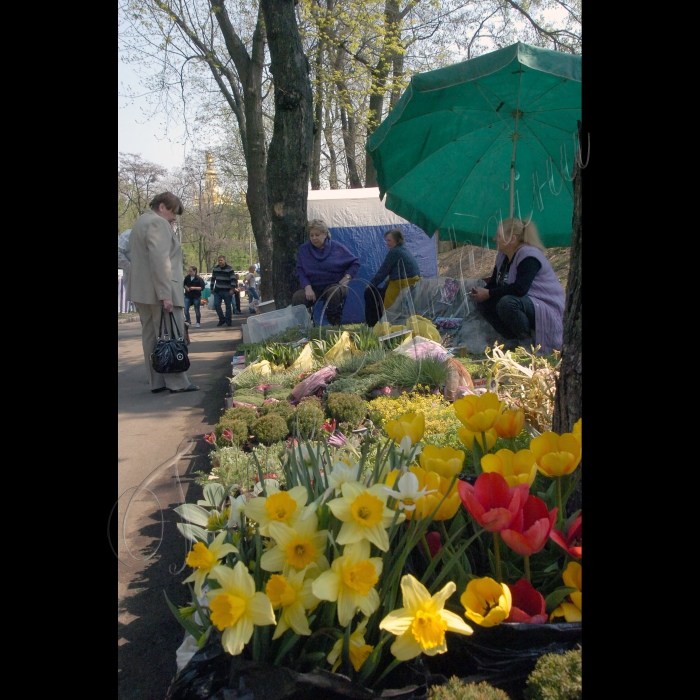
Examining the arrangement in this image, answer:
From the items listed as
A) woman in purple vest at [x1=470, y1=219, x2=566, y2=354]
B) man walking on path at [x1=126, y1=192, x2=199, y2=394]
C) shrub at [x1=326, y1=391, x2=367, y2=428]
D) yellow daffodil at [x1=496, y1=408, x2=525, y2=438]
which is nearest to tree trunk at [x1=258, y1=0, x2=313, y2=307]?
man walking on path at [x1=126, y1=192, x2=199, y2=394]

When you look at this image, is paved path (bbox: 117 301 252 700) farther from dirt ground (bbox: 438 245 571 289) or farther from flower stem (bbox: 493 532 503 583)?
dirt ground (bbox: 438 245 571 289)

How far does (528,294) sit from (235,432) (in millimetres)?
3093

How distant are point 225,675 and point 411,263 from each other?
22.7 ft

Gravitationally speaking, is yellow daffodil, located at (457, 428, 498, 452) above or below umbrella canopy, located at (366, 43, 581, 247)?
below

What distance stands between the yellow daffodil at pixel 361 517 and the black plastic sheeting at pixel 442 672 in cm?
27

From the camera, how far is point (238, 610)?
1187 millimetres

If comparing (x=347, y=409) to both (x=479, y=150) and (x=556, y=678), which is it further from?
(x=479, y=150)

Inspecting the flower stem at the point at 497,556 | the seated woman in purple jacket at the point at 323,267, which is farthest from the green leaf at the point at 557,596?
the seated woman in purple jacket at the point at 323,267

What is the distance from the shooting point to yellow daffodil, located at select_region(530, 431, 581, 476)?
57.6 inches

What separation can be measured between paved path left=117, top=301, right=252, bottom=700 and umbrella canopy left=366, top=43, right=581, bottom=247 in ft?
11.0

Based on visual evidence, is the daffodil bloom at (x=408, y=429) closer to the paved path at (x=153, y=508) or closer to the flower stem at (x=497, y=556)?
the flower stem at (x=497, y=556)

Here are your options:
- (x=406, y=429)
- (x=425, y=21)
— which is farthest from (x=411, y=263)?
(x=425, y=21)

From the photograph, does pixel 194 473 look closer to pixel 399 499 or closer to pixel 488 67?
pixel 399 499
